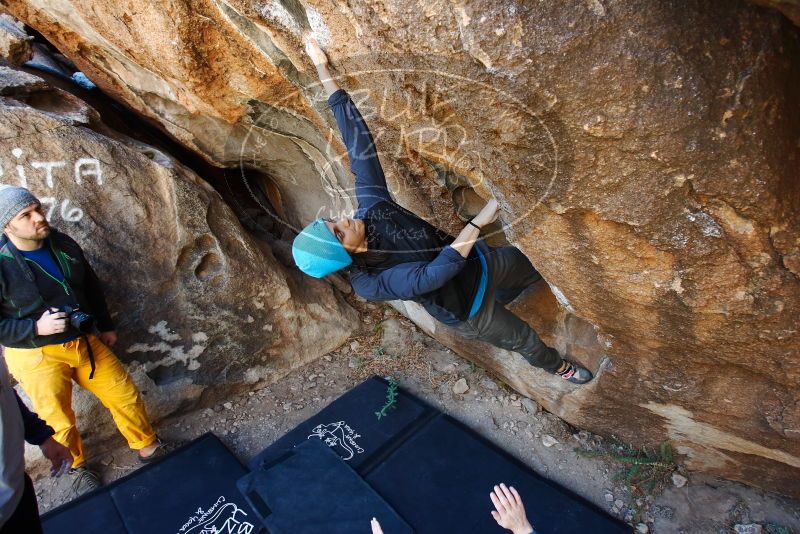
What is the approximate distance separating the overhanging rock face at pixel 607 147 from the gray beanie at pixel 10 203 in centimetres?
115

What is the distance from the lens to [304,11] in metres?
2.29

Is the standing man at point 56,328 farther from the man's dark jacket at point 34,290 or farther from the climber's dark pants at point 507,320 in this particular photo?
the climber's dark pants at point 507,320

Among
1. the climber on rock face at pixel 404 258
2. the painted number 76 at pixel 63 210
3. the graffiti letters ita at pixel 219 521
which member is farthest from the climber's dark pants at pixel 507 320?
the painted number 76 at pixel 63 210

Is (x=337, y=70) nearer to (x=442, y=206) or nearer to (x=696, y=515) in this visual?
(x=442, y=206)

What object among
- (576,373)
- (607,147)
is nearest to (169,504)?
(576,373)

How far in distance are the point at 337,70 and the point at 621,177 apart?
1467mm

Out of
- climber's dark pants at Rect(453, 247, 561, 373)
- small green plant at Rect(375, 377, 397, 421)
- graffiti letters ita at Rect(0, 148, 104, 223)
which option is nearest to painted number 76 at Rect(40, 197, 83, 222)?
graffiti letters ita at Rect(0, 148, 104, 223)

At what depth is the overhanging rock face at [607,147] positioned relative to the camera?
57.2 inches

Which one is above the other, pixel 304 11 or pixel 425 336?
pixel 304 11

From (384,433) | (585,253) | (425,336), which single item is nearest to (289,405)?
(384,433)

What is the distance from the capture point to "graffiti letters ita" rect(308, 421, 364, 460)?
11.1ft

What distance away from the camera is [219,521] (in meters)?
3.01

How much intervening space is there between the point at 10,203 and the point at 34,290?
495 millimetres

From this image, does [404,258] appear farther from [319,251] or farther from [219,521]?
[219,521]
